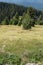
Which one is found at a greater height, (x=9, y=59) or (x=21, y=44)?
(x=9, y=59)

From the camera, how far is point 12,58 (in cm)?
1828

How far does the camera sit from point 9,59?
18047 millimetres

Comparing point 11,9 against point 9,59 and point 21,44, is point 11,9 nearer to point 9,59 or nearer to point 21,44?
point 21,44

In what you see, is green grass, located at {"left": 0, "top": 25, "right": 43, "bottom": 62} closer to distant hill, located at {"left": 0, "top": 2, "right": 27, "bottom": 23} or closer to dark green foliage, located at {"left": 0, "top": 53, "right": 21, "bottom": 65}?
dark green foliage, located at {"left": 0, "top": 53, "right": 21, "bottom": 65}

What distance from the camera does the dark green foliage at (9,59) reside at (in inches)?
689

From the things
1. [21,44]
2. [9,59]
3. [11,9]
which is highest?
[9,59]

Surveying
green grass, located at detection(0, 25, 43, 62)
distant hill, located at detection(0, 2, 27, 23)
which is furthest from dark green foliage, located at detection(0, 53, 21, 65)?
distant hill, located at detection(0, 2, 27, 23)

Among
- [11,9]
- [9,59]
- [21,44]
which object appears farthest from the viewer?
[11,9]

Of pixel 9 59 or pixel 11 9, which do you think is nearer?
pixel 9 59

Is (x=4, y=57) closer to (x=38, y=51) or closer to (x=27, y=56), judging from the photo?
(x=27, y=56)

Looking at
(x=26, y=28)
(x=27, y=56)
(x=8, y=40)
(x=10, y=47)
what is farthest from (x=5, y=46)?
(x=26, y=28)

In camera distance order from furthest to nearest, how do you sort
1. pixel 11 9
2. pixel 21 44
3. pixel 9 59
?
pixel 11 9 → pixel 21 44 → pixel 9 59

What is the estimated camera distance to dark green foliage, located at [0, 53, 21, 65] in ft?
57.4

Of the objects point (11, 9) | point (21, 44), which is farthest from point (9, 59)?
point (11, 9)
